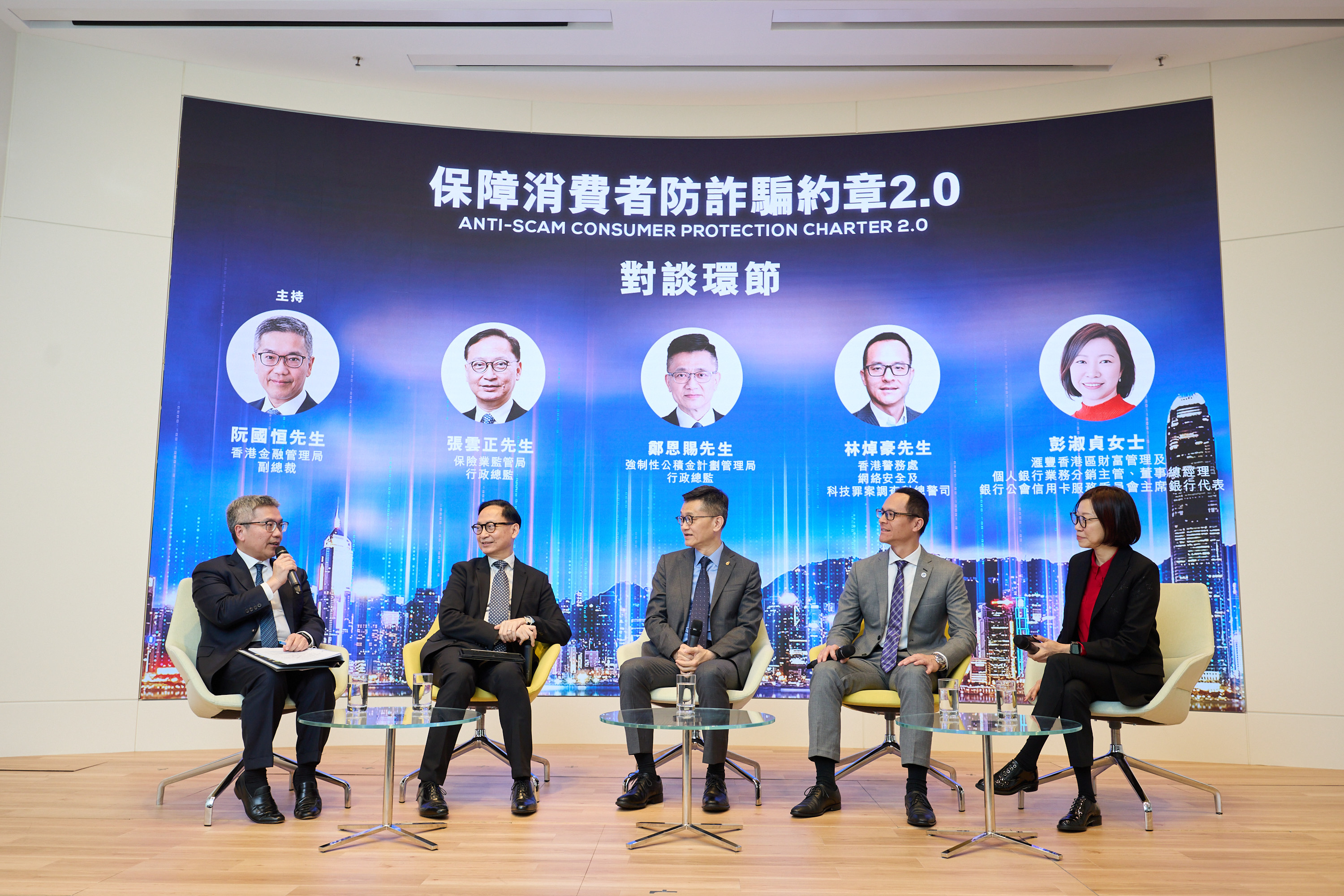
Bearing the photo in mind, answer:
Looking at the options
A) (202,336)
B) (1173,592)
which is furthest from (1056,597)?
(202,336)

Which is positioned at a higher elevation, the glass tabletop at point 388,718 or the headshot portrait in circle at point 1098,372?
the headshot portrait in circle at point 1098,372

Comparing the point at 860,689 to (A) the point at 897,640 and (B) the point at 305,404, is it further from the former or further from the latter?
(B) the point at 305,404

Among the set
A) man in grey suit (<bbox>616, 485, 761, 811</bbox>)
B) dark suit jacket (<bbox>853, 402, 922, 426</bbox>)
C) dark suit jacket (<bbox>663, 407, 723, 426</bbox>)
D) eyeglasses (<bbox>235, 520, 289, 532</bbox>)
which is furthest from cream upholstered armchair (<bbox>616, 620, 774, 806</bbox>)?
dark suit jacket (<bbox>853, 402, 922, 426</bbox>)

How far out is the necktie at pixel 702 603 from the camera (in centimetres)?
428

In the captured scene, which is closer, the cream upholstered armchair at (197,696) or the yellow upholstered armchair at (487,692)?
the cream upholstered armchair at (197,696)

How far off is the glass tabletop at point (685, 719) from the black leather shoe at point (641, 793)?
605mm

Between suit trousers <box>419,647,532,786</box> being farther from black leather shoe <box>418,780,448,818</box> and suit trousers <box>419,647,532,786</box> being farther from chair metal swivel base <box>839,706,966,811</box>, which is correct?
chair metal swivel base <box>839,706,966,811</box>

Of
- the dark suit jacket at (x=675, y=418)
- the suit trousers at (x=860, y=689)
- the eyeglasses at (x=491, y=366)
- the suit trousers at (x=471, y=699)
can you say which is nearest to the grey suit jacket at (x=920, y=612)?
the suit trousers at (x=860, y=689)

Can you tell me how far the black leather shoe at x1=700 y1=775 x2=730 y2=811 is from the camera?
149 inches

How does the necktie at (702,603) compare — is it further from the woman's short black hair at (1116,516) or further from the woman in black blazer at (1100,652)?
the woman's short black hair at (1116,516)

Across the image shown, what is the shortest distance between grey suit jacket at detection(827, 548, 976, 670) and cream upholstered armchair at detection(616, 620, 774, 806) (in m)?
0.30

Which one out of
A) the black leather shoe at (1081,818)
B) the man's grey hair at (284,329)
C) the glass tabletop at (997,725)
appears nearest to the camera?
the glass tabletop at (997,725)

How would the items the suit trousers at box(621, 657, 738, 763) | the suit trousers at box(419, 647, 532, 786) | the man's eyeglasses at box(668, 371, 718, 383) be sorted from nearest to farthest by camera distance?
the suit trousers at box(419, 647, 532, 786), the suit trousers at box(621, 657, 738, 763), the man's eyeglasses at box(668, 371, 718, 383)

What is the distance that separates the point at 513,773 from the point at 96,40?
449cm
